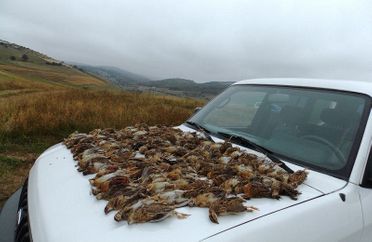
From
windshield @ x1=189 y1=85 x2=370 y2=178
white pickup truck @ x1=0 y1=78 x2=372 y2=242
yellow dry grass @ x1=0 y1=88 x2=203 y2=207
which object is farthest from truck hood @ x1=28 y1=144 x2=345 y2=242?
yellow dry grass @ x1=0 y1=88 x2=203 y2=207

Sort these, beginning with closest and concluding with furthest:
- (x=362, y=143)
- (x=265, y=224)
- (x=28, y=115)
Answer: (x=265, y=224), (x=362, y=143), (x=28, y=115)

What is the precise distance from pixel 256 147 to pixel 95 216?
60.1 inches

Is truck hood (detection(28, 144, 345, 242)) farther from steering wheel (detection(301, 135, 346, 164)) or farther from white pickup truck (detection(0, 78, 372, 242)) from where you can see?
steering wheel (detection(301, 135, 346, 164))

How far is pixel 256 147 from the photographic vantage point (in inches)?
119

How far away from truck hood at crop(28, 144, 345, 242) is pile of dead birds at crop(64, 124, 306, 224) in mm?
43

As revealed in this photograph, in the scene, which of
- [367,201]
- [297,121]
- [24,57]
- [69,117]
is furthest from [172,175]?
[24,57]

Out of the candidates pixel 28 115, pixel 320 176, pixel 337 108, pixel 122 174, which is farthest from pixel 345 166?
pixel 28 115

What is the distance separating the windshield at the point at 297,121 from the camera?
2.71m

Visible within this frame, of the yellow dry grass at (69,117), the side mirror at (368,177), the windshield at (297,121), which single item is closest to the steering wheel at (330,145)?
the windshield at (297,121)

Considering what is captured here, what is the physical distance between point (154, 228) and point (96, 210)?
355mm

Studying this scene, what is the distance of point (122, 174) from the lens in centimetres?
231

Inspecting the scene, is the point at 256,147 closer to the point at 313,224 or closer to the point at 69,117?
the point at 313,224

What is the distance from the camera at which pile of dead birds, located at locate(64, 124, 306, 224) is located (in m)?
1.91

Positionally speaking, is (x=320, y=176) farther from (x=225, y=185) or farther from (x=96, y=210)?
(x=96, y=210)
